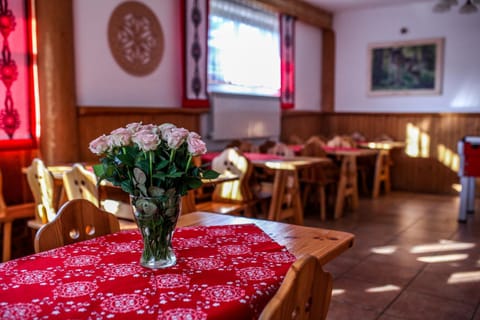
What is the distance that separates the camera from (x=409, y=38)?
309 inches

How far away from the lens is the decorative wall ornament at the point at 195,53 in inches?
227

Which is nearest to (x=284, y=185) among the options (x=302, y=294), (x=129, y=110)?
(x=129, y=110)

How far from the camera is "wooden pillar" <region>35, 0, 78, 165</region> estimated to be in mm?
4207

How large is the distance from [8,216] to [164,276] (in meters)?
2.79

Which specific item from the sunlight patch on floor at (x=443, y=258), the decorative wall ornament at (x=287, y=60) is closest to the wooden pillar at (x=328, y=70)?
the decorative wall ornament at (x=287, y=60)

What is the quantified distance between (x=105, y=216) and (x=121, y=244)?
0.93ft

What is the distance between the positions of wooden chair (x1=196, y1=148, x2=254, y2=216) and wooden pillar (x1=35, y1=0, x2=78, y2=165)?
1.45 meters

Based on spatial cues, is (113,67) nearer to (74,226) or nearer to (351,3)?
(74,226)

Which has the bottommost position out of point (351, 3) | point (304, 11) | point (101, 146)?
point (101, 146)

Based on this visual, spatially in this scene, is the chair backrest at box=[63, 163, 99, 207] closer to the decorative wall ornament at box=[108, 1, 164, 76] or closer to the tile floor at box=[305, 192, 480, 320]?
the tile floor at box=[305, 192, 480, 320]

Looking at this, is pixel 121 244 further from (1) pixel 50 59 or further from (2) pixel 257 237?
(1) pixel 50 59

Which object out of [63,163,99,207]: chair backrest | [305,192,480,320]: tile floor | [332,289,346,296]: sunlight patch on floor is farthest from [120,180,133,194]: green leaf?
[332,289,346,296]: sunlight patch on floor

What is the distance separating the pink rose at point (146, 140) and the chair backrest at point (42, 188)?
2.01 metres

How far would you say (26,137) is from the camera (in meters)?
4.26
